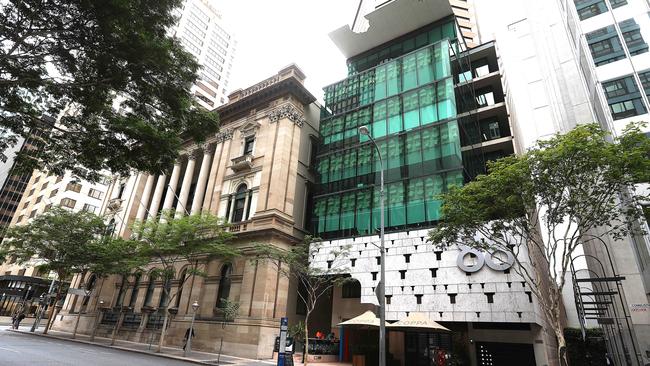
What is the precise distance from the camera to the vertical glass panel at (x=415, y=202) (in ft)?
83.0

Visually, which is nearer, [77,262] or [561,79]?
[77,262]

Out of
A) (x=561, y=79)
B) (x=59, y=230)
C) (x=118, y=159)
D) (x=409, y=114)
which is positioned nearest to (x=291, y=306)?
(x=409, y=114)

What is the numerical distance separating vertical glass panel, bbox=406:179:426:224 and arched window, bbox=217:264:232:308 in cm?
1479

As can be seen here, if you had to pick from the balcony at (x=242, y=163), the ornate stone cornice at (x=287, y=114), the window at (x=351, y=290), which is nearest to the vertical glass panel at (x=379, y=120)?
the ornate stone cornice at (x=287, y=114)

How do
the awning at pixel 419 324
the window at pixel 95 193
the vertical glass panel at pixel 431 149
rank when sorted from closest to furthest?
the awning at pixel 419 324
the vertical glass panel at pixel 431 149
the window at pixel 95 193

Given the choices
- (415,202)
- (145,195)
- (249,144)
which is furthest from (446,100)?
(145,195)

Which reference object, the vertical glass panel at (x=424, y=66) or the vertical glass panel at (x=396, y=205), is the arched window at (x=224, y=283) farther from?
the vertical glass panel at (x=424, y=66)

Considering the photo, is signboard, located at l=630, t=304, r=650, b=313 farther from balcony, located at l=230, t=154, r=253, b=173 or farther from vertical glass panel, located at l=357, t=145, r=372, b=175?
balcony, located at l=230, t=154, r=253, b=173

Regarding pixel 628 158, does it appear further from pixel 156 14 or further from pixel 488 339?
pixel 156 14

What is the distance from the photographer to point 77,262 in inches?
1336

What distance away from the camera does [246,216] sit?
31094 mm

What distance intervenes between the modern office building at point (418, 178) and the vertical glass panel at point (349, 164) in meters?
0.10

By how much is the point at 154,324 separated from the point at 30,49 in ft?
89.1

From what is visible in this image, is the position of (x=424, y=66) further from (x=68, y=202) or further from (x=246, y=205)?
(x=68, y=202)
